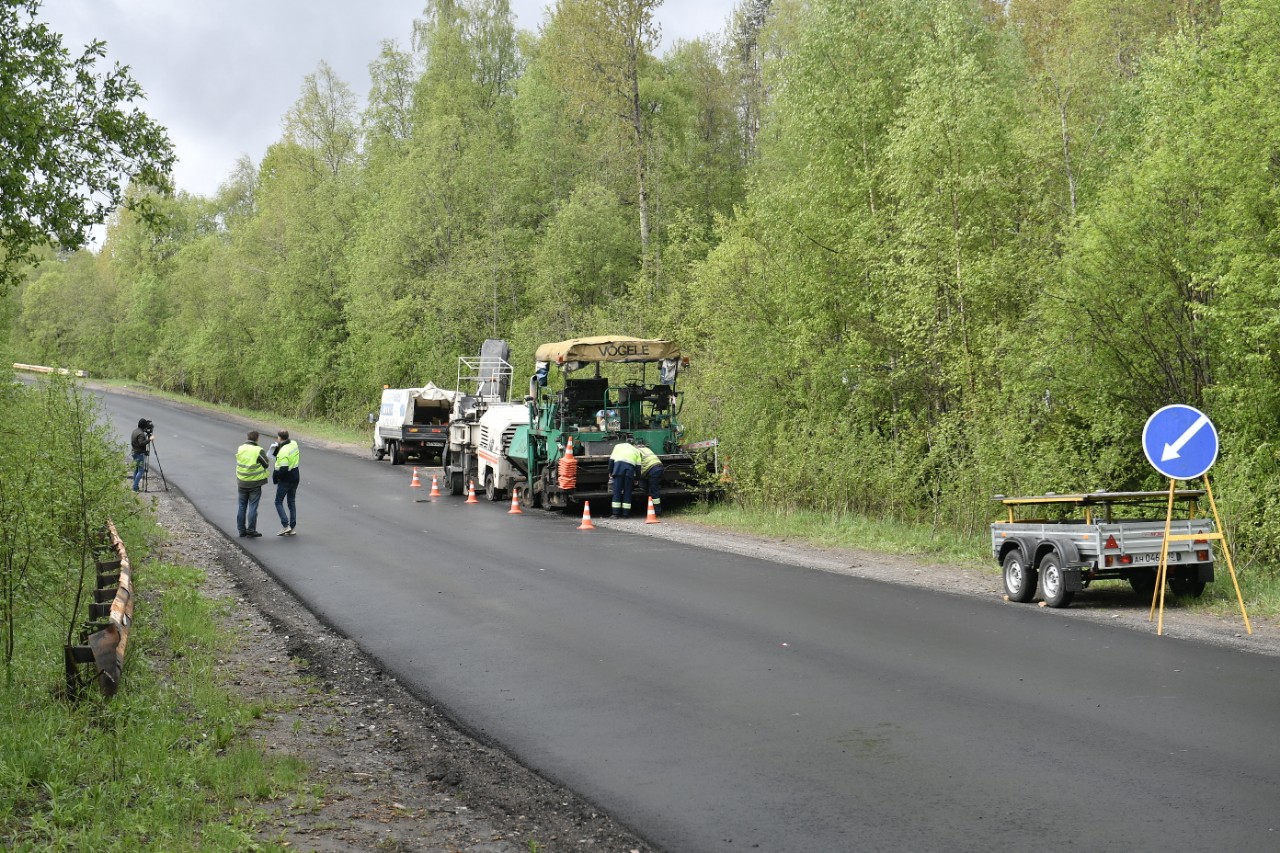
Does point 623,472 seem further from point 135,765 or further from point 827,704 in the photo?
point 135,765

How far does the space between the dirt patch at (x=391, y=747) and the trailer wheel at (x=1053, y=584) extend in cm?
15

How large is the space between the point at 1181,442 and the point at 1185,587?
200cm

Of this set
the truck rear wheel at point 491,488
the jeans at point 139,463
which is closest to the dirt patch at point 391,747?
the truck rear wheel at point 491,488

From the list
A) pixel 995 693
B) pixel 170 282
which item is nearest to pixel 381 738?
pixel 995 693

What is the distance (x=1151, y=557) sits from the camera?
38.0ft

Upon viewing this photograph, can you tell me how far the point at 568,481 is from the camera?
22.5m

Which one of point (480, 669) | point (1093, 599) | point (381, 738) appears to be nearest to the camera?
point (381, 738)

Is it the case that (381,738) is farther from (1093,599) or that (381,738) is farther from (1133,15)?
(1133,15)

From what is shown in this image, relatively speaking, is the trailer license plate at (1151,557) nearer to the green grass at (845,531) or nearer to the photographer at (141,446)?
the green grass at (845,531)

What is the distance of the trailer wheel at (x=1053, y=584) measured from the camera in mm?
11695

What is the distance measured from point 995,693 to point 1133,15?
30.2 metres

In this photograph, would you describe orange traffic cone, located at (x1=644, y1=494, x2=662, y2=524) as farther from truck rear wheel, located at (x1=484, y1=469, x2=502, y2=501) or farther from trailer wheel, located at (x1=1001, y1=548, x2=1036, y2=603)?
trailer wheel, located at (x1=1001, y1=548, x2=1036, y2=603)

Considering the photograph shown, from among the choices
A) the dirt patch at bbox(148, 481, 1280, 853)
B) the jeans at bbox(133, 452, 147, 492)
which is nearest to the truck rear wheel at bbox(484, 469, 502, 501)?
the jeans at bbox(133, 452, 147, 492)

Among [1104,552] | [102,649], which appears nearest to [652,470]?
[1104,552]
